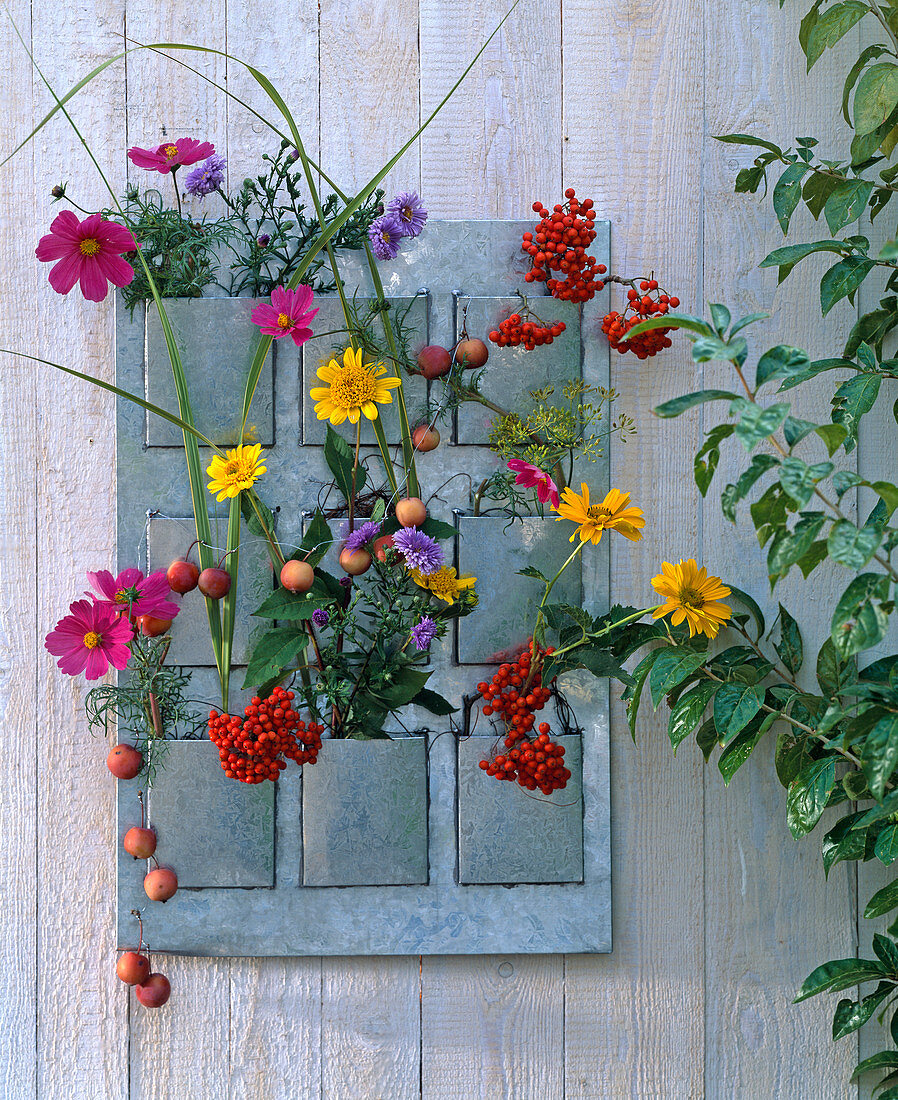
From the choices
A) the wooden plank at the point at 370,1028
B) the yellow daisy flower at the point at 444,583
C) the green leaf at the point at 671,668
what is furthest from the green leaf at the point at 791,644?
the wooden plank at the point at 370,1028

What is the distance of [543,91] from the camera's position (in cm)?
109

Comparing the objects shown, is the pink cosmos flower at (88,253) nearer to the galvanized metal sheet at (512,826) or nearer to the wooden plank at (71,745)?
the wooden plank at (71,745)

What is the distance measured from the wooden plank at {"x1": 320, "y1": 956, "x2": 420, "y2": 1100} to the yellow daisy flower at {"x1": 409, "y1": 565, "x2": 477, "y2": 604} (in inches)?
19.4

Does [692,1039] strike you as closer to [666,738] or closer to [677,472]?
[666,738]

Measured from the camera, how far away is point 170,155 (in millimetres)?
979

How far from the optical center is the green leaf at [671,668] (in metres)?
0.91

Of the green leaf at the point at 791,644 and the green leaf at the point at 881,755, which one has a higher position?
the green leaf at the point at 791,644

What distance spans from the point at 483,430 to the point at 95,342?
0.52 metres

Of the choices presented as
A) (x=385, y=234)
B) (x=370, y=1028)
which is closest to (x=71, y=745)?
(x=370, y=1028)

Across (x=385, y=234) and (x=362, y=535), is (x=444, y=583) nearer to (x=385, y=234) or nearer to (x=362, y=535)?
(x=362, y=535)

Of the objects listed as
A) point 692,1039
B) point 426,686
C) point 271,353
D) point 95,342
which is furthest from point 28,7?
point 692,1039

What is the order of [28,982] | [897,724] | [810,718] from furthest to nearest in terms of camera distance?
1. [28,982]
2. [810,718]
3. [897,724]

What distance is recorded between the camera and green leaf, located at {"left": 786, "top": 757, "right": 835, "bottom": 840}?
35.6 inches

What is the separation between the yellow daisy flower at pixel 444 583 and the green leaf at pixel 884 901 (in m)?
0.57
